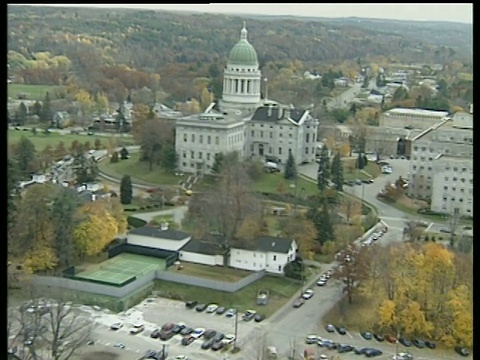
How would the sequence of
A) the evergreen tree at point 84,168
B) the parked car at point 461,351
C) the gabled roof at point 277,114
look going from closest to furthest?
1. the parked car at point 461,351
2. the evergreen tree at point 84,168
3. the gabled roof at point 277,114

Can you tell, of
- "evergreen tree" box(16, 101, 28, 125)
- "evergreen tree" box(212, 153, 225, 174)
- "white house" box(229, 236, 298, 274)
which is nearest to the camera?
"white house" box(229, 236, 298, 274)

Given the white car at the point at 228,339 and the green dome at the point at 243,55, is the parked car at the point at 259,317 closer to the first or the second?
the white car at the point at 228,339

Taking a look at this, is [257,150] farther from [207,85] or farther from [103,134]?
[103,134]

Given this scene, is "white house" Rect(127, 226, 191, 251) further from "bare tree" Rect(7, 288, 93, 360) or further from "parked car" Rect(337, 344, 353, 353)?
"parked car" Rect(337, 344, 353, 353)

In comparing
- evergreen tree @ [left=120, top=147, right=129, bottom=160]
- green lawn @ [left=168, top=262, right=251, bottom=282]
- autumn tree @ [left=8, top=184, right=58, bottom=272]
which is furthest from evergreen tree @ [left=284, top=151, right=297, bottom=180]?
autumn tree @ [left=8, top=184, right=58, bottom=272]

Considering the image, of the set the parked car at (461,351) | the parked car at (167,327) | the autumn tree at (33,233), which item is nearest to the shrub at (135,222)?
the autumn tree at (33,233)

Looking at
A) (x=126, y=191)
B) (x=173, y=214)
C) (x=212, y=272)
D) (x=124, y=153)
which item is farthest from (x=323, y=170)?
(x=124, y=153)

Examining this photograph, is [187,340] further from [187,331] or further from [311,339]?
[311,339]

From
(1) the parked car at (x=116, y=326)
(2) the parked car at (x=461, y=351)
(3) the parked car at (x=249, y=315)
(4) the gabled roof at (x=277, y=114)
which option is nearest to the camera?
(2) the parked car at (x=461, y=351)
